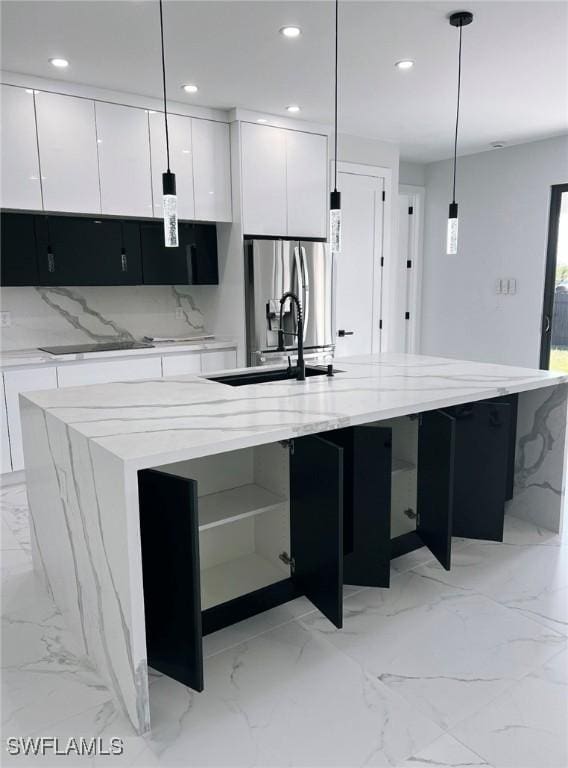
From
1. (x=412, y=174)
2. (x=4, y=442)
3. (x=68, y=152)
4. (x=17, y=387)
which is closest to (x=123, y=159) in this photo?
(x=68, y=152)

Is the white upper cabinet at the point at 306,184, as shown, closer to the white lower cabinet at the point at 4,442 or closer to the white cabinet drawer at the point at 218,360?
the white cabinet drawer at the point at 218,360

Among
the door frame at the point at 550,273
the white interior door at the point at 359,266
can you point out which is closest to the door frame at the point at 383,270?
the white interior door at the point at 359,266

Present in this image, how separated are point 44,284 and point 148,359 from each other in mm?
868

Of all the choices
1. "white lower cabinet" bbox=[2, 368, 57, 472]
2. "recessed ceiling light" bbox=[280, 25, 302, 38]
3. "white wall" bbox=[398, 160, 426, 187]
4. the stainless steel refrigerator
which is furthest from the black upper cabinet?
"white wall" bbox=[398, 160, 426, 187]

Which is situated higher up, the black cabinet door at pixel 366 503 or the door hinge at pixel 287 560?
the black cabinet door at pixel 366 503

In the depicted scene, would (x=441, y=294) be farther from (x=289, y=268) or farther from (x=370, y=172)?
(x=289, y=268)

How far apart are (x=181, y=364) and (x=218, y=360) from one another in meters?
0.33

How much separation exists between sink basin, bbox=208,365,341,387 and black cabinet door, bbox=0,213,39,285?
187 centimetres

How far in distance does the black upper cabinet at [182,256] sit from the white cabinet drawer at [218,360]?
0.60 metres

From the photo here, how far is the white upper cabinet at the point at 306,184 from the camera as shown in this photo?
15.7 feet

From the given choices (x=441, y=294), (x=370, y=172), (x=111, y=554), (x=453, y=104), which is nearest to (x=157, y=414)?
(x=111, y=554)

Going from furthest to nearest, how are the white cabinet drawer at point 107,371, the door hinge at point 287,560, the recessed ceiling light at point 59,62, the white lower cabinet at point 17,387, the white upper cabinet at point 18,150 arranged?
the white cabinet drawer at point 107,371 → the white lower cabinet at point 17,387 → the white upper cabinet at point 18,150 → the recessed ceiling light at point 59,62 → the door hinge at point 287,560

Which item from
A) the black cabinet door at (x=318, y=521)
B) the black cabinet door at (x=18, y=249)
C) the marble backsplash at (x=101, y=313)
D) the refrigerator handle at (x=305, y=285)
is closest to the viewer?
the black cabinet door at (x=318, y=521)

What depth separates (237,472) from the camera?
2.51m
